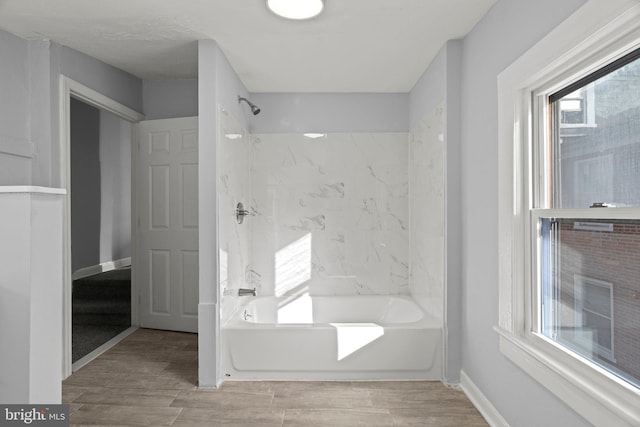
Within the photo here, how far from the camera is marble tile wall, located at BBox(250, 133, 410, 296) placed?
4.03 m

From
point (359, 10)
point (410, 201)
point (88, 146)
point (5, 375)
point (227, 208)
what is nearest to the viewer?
point (5, 375)

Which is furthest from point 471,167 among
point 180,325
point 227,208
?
point 180,325

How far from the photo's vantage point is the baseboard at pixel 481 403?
7.38 feet

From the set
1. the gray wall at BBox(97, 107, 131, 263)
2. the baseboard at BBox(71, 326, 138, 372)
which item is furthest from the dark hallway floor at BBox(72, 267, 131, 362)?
the gray wall at BBox(97, 107, 131, 263)

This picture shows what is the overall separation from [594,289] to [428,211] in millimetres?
1746

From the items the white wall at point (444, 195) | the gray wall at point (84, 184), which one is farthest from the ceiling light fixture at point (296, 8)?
the gray wall at point (84, 184)

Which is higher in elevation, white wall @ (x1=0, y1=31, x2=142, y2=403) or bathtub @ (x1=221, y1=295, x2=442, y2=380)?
white wall @ (x1=0, y1=31, x2=142, y2=403)

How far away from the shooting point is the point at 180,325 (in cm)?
404

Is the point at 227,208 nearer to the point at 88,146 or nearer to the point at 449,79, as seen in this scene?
the point at 449,79

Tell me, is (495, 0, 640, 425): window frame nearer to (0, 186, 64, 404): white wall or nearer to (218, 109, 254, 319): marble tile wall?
(218, 109, 254, 319): marble tile wall

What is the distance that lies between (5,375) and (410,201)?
10.5 ft

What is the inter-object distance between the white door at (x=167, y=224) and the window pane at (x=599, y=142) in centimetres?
303

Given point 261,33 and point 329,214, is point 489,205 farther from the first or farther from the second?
point 329,214

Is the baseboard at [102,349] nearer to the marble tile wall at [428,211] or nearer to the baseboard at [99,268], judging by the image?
the marble tile wall at [428,211]
